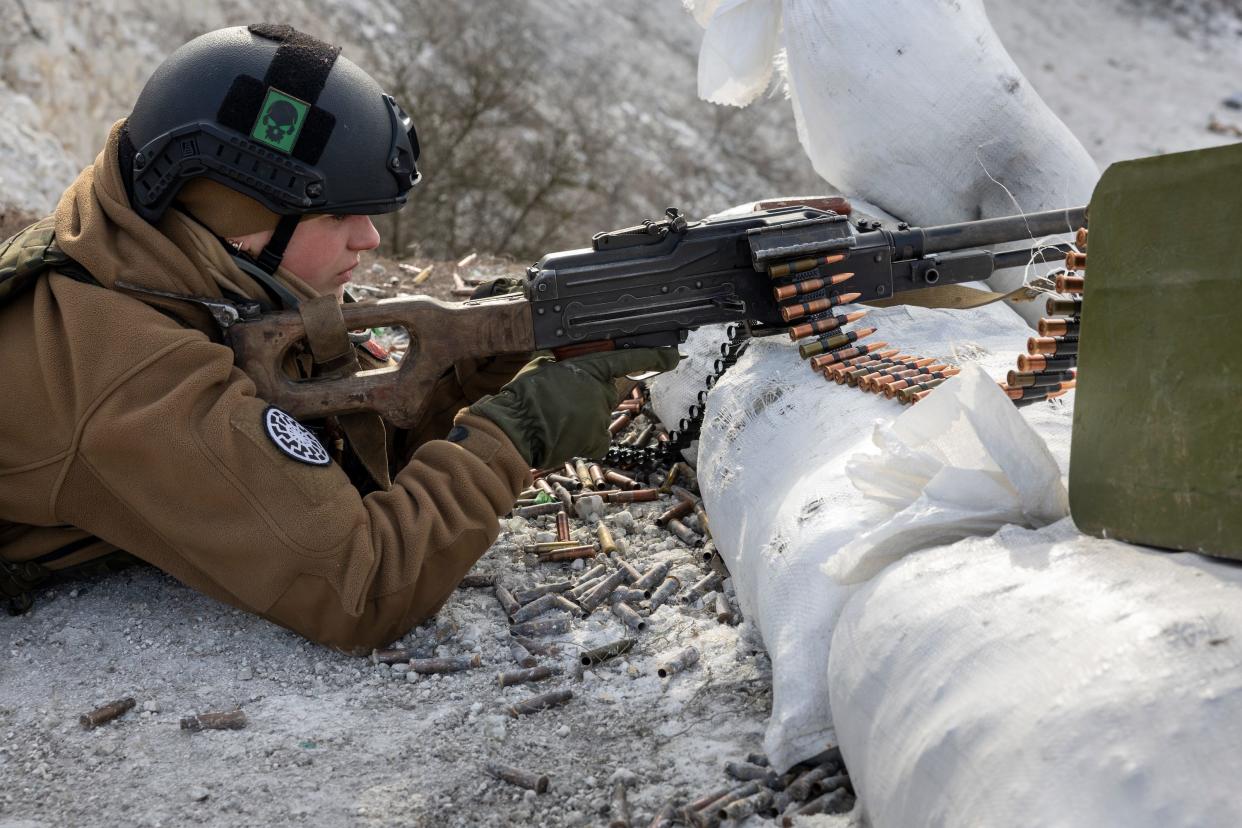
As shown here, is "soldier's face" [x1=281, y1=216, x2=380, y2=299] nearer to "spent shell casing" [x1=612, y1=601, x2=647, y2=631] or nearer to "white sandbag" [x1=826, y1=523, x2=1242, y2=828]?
"spent shell casing" [x1=612, y1=601, x2=647, y2=631]

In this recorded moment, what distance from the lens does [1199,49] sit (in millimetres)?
15180

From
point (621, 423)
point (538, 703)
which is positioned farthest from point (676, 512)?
point (538, 703)

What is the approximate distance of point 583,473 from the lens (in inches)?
169

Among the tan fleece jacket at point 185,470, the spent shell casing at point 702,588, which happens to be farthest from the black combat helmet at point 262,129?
the spent shell casing at point 702,588

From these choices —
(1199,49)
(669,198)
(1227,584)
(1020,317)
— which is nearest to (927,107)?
(1020,317)

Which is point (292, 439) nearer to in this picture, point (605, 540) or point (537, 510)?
point (605, 540)

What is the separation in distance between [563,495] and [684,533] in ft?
1.53

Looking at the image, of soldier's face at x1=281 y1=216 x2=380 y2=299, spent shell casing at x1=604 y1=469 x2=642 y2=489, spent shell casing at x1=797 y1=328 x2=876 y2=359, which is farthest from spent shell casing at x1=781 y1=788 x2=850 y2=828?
spent shell casing at x1=604 y1=469 x2=642 y2=489

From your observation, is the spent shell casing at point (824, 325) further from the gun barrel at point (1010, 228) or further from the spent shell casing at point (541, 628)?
the spent shell casing at point (541, 628)

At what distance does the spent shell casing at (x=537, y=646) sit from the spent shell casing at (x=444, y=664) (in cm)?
13

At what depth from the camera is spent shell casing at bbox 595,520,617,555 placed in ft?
12.2

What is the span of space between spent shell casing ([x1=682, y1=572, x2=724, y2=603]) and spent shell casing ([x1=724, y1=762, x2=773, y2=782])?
95 centimetres

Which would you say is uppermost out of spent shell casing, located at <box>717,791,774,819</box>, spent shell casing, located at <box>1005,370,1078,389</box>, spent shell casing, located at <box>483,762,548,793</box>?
spent shell casing, located at <box>1005,370,1078,389</box>

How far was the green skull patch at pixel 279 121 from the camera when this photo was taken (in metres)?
3.02
